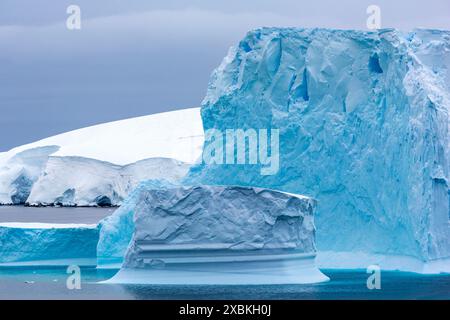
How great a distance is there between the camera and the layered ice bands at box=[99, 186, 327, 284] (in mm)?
16172

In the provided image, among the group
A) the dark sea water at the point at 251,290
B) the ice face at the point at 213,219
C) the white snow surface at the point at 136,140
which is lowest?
the dark sea water at the point at 251,290

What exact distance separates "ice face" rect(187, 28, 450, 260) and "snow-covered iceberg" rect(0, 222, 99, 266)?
2526 millimetres

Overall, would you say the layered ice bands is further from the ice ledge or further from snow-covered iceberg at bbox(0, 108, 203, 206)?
snow-covered iceberg at bbox(0, 108, 203, 206)

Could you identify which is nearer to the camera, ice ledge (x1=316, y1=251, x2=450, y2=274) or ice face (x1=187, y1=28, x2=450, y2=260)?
ice ledge (x1=316, y1=251, x2=450, y2=274)

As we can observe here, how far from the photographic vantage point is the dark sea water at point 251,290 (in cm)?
1507

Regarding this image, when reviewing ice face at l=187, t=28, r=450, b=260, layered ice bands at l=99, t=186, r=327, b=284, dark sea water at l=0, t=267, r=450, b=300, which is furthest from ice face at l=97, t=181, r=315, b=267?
ice face at l=187, t=28, r=450, b=260

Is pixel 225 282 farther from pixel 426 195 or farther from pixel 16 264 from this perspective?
pixel 16 264

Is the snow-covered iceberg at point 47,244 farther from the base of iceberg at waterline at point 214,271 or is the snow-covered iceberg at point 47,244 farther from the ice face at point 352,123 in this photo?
the base of iceberg at waterline at point 214,271

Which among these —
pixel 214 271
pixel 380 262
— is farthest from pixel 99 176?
pixel 214 271

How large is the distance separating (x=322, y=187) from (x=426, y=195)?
2256mm

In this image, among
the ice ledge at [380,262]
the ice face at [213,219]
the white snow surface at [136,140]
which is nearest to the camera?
the ice face at [213,219]

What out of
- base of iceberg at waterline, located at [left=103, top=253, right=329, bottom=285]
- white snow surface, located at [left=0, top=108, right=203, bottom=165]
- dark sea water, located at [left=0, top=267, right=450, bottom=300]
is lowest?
dark sea water, located at [left=0, top=267, right=450, bottom=300]

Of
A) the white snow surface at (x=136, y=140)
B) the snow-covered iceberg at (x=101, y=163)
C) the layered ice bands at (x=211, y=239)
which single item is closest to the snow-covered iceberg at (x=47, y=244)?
the layered ice bands at (x=211, y=239)

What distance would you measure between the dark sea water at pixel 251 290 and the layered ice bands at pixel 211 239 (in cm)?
34
